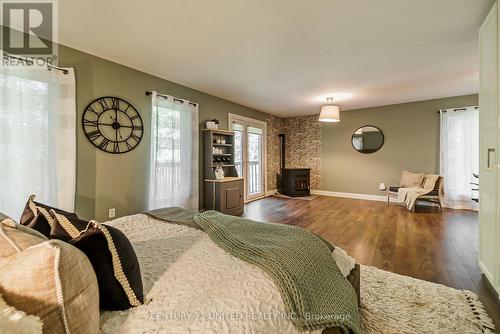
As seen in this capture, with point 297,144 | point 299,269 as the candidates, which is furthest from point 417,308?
point 297,144

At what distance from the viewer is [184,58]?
2.99 meters

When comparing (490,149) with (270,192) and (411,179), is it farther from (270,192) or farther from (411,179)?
(270,192)

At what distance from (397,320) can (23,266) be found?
2.10 metres

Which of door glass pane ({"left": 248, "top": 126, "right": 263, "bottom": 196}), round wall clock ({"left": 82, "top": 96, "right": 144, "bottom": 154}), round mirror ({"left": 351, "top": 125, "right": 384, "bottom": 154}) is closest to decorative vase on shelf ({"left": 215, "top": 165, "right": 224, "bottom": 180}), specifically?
round wall clock ({"left": 82, "top": 96, "right": 144, "bottom": 154})

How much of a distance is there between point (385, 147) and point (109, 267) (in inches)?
257

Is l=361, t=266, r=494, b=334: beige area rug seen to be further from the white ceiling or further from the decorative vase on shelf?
the decorative vase on shelf

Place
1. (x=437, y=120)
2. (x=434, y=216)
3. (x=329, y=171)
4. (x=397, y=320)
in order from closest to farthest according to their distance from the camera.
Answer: (x=397, y=320) < (x=434, y=216) < (x=437, y=120) < (x=329, y=171)

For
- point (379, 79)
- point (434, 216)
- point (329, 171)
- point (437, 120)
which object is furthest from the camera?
point (329, 171)

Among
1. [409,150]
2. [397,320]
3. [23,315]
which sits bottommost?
[397,320]

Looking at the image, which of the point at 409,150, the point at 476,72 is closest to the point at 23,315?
the point at 476,72

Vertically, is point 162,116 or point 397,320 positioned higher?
point 162,116

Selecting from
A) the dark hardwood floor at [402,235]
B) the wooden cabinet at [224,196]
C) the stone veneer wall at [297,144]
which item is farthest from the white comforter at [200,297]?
the stone veneer wall at [297,144]

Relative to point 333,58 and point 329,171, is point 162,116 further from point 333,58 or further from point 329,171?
point 329,171

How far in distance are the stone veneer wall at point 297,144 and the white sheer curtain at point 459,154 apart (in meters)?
2.95
